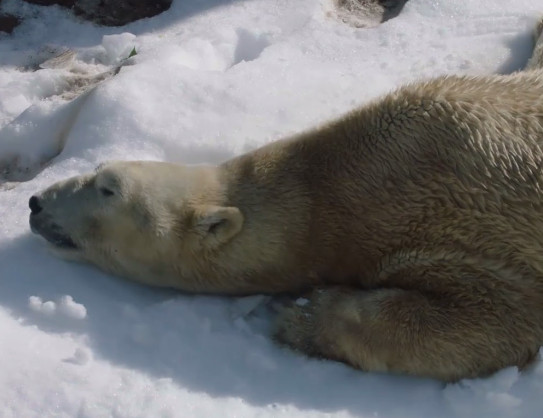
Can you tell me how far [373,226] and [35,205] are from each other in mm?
1539

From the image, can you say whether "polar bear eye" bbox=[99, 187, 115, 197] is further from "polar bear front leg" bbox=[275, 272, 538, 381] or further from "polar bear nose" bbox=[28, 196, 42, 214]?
"polar bear front leg" bbox=[275, 272, 538, 381]

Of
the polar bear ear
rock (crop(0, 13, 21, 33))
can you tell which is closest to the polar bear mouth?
the polar bear ear

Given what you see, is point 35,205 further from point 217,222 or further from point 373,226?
point 373,226

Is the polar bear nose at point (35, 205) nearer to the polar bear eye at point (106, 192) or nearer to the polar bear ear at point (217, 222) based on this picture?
the polar bear eye at point (106, 192)

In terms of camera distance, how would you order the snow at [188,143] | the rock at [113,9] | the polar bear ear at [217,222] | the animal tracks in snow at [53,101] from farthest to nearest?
the rock at [113,9], the animal tracks in snow at [53,101], the polar bear ear at [217,222], the snow at [188,143]

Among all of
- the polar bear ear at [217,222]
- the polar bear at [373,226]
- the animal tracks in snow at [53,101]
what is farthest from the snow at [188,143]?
the polar bear ear at [217,222]

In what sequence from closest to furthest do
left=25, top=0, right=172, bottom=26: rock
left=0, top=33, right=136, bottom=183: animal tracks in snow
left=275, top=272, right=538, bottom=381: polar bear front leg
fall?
left=275, top=272, right=538, bottom=381: polar bear front leg < left=0, top=33, right=136, bottom=183: animal tracks in snow < left=25, top=0, right=172, bottom=26: rock

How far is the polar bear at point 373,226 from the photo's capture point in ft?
11.5

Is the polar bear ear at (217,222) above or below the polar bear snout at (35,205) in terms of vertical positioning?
above

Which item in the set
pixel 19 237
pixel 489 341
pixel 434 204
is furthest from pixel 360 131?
pixel 19 237

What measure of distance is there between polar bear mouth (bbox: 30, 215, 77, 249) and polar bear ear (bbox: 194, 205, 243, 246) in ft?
2.02

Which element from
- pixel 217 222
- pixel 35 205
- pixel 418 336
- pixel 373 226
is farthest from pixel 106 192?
pixel 418 336

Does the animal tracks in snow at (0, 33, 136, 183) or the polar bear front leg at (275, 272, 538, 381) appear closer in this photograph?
the polar bear front leg at (275, 272, 538, 381)

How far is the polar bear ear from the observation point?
11.9 ft
